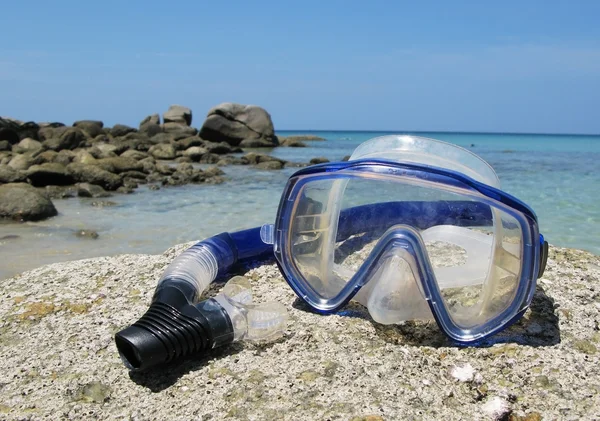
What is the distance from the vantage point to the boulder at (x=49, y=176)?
10.7m

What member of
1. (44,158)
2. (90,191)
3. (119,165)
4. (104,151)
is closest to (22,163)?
(44,158)

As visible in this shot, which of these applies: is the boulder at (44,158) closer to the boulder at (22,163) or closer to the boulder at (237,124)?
the boulder at (22,163)

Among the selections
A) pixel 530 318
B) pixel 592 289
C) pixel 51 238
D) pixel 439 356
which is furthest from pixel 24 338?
pixel 51 238

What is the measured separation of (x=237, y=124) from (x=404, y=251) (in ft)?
80.7

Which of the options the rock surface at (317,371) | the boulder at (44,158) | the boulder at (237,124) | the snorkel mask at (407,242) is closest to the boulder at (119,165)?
the boulder at (44,158)

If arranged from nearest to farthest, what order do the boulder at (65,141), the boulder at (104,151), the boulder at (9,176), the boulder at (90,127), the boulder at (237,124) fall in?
the boulder at (9,176), the boulder at (104,151), the boulder at (65,141), the boulder at (237,124), the boulder at (90,127)

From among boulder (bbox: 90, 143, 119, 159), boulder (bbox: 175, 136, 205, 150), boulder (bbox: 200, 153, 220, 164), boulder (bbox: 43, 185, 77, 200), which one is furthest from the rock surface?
boulder (bbox: 175, 136, 205, 150)

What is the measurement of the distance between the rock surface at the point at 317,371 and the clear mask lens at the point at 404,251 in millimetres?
133

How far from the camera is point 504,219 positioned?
71.8 inches

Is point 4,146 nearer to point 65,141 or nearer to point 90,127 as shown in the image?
point 65,141

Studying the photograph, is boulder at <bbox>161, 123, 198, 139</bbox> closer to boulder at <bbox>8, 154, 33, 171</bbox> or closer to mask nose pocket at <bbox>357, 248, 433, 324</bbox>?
boulder at <bbox>8, 154, 33, 171</bbox>

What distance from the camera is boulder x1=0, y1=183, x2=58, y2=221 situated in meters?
6.67

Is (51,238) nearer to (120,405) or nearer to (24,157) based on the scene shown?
(120,405)

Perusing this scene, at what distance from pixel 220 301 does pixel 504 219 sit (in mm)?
991
